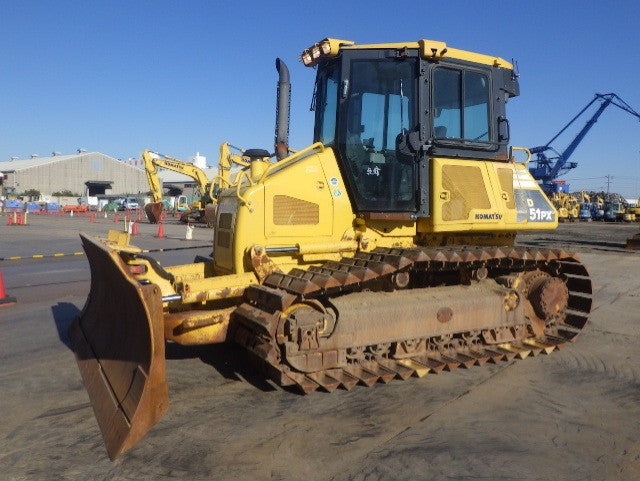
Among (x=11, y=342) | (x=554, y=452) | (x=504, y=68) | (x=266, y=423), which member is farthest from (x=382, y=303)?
(x=11, y=342)

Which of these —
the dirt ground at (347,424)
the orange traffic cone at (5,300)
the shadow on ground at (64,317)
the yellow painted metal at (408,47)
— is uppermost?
the yellow painted metal at (408,47)

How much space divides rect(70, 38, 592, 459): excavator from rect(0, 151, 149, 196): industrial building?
7562 centimetres

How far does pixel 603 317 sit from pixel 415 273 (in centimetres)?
406

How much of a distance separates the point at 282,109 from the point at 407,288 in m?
2.50

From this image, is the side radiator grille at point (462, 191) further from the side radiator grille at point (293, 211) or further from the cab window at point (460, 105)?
the side radiator grille at point (293, 211)

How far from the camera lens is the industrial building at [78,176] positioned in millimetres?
71875

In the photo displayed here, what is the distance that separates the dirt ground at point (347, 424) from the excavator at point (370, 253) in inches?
10.5

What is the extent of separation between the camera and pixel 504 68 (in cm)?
596

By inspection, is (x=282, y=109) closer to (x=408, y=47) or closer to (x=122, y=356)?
(x=408, y=47)

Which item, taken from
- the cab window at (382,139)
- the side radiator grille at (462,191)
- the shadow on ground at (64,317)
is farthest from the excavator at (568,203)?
the cab window at (382,139)

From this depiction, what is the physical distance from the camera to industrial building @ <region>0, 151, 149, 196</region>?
236ft

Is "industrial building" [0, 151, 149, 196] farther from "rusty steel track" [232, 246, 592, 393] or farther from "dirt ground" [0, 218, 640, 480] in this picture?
"rusty steel track" [232, 246, 592, 393]

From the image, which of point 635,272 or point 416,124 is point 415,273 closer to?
point 416,124

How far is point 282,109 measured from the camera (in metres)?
6.20
